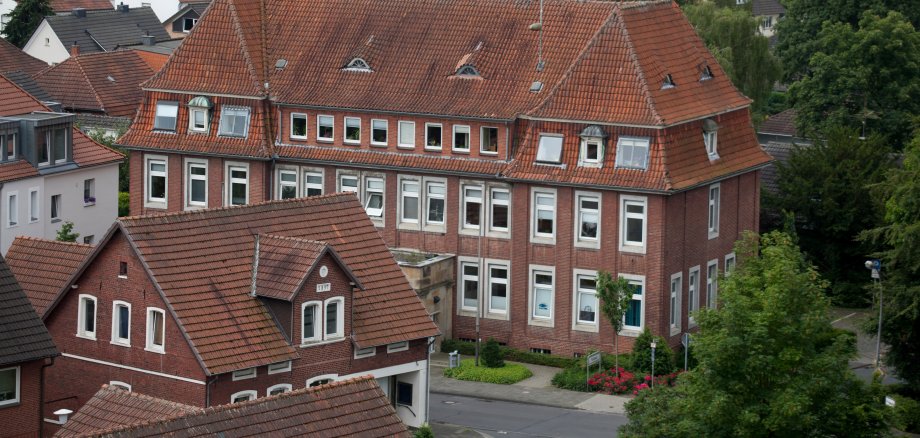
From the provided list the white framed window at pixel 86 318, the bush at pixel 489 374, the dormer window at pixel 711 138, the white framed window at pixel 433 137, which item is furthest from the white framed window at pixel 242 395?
the dormer window at pixel 711 138

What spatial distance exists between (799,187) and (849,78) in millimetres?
10769

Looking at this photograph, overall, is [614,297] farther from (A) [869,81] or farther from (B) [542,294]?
(A) [869,81]

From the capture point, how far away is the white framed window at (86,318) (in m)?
66.5

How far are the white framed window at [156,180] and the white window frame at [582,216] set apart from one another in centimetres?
1790

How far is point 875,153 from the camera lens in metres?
94.4

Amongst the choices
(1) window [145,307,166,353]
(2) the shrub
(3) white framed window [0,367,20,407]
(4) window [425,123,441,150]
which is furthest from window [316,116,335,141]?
(3) white framed window [0,367,20,407]

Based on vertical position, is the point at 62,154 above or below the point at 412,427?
above

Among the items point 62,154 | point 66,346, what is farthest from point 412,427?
point 62,154

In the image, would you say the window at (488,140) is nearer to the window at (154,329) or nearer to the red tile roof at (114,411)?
the window at (154,329)

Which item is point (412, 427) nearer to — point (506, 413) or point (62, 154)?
point (506, 413)

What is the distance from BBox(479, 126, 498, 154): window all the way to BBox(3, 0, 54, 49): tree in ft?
209

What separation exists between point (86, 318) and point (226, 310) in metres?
4.79

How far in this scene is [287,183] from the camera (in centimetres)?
8825

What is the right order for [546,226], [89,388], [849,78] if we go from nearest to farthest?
[89,388] → [546,226] → [849,78]
